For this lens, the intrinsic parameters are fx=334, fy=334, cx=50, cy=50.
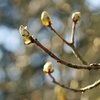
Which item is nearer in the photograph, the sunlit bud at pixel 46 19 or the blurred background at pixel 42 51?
the sunlit bud at pixel 46 19

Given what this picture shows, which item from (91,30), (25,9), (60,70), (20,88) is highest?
(25,9)

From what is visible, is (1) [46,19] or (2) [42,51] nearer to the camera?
(1) [46,19]

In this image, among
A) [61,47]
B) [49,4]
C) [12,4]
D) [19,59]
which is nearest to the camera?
[61,47]

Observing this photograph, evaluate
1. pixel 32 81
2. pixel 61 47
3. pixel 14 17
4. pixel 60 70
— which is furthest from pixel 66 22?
pixel 14 17

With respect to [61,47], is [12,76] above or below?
below

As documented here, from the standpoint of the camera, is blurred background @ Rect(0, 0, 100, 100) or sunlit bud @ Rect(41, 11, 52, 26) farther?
blurred background @ Rect(0, 0, 100, 100)

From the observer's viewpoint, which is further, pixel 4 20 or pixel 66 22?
pixel 4 20

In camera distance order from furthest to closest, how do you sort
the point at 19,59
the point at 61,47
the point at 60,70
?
the point at 19,59 → the point at 61,47 → the point at 60,70

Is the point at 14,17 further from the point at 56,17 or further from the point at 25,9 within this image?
the point at 56,17
